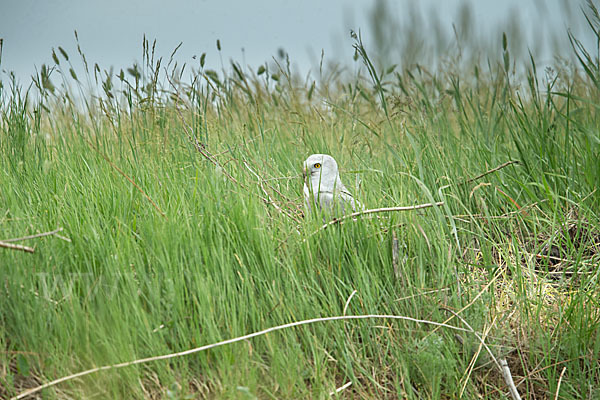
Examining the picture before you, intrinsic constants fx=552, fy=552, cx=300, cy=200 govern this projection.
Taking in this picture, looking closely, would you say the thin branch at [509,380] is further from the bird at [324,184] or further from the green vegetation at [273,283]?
the bird at [324,184]

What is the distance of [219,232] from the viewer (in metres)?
2.39

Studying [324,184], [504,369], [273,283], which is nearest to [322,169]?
[324,184]

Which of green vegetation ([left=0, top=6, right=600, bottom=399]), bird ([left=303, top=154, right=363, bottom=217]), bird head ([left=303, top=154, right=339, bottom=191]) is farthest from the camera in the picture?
bird head ([left=303, top=154, right=339, bottom=191])

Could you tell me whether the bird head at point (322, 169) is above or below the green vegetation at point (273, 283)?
above

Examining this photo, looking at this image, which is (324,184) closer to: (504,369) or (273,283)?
(273,283)

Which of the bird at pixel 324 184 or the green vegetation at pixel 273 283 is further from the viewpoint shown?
the bird at pixel 324 184

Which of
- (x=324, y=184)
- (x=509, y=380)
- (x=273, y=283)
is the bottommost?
(x=509, y=380)

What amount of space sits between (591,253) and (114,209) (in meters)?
2.53

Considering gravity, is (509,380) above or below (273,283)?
below

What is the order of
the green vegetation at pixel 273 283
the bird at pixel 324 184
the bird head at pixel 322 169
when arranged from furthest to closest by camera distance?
the bird head at pixel 322 169 → the bird at pixel 324 184 → the green vegetation at pixel 273 283

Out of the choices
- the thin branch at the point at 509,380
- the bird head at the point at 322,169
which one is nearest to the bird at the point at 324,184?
the bird head at the point at 322,169

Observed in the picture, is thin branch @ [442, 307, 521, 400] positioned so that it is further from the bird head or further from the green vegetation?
the bird head

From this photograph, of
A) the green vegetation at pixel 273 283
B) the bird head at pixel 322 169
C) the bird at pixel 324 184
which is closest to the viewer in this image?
the green vegetation at pixel 273 283

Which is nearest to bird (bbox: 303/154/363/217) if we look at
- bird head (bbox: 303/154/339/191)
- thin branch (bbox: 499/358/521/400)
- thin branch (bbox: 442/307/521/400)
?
bird head (bbox: 303/154/339/191)
